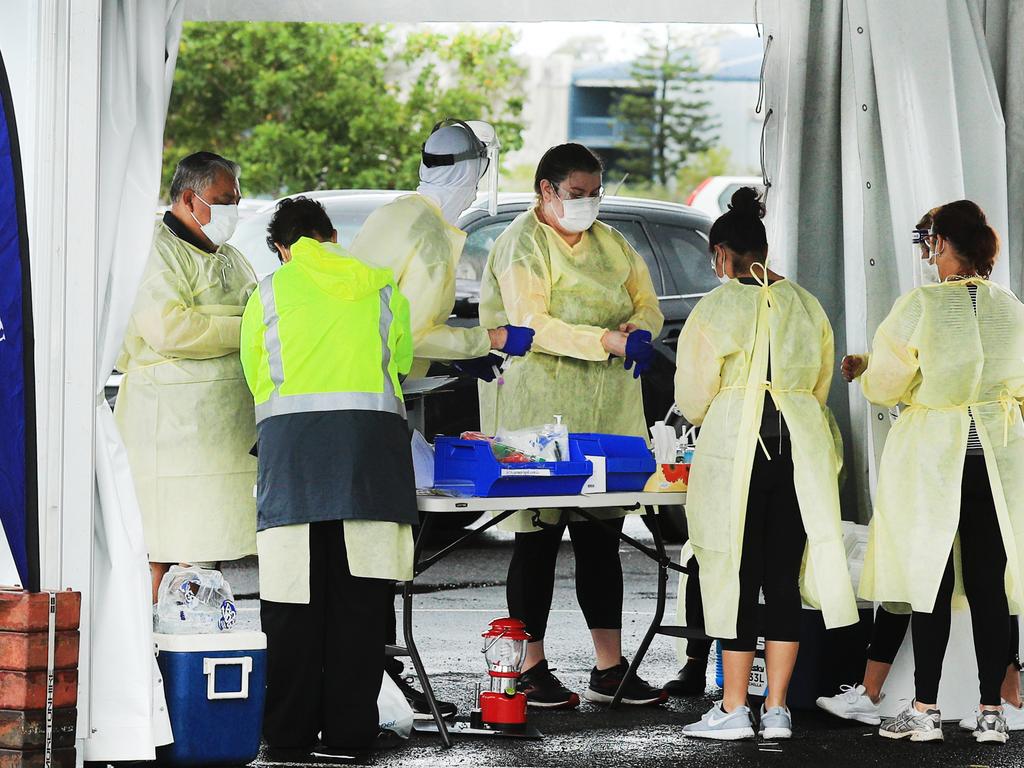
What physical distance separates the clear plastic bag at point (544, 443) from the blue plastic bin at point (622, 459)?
123mm

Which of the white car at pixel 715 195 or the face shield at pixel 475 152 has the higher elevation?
the white car at pixel 715 195

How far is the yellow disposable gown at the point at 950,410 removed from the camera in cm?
561

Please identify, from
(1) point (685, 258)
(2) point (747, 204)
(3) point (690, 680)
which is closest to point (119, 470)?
(2) point (747, 204)

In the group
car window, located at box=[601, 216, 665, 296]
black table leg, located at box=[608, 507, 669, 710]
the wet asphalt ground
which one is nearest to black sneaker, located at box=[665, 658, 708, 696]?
the wet asphalt ground

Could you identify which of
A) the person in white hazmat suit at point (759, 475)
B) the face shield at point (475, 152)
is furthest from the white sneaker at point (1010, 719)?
the face shield at point (475, 152)

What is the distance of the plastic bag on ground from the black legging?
747mm

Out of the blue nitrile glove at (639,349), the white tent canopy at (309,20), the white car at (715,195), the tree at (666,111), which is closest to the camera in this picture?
the white tent canopy at (309,20)

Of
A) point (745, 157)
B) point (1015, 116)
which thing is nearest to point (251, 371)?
point (1015, 116)

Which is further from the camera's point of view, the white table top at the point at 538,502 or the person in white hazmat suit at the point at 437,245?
the person in white hazmat suit at the point at 437,245

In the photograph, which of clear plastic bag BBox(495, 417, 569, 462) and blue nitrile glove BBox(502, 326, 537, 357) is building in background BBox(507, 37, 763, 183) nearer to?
blue nitrile glove BBox(502, 326, 537, 357)

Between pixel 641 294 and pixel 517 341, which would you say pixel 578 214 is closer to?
pixel 641 294

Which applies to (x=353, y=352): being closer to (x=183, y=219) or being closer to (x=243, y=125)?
(x=183, y=219)

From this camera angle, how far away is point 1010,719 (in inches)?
234

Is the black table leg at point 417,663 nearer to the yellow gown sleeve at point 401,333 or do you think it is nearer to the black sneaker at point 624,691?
the yellow gown sleeve at point 401,333
